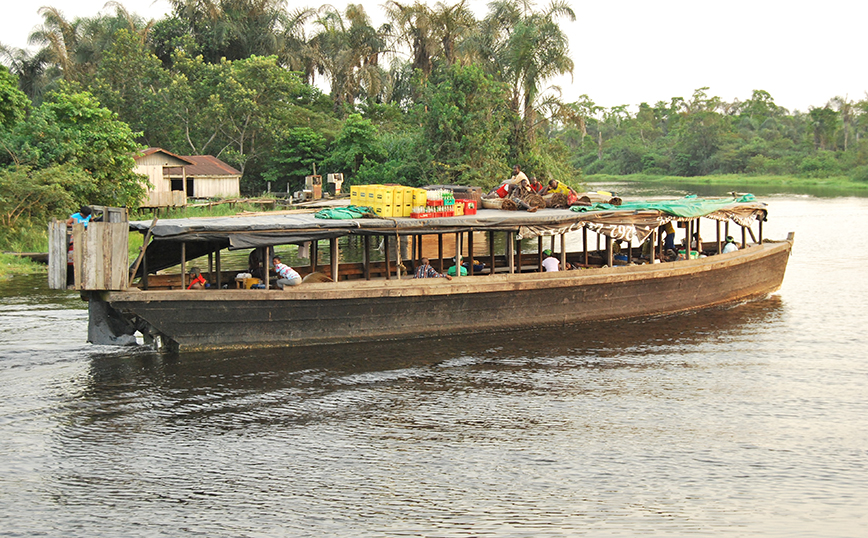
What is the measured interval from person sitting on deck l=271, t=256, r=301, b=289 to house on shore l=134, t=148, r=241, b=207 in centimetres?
1977

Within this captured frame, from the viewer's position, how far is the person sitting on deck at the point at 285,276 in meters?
12.6

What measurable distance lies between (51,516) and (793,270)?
70.4 feet

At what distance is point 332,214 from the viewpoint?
13.2 metres

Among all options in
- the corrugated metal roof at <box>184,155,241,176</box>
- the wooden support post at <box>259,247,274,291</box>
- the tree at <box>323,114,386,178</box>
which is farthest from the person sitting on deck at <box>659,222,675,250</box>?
the corrugated metal roof at <box>184,155,241,176</box>

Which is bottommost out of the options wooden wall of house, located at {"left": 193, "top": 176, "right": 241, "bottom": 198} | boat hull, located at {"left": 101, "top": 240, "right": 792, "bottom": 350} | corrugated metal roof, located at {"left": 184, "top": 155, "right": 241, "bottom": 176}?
boat hull, located at {"left": 101, "top": 240, "right": 792, "bottom": 350}

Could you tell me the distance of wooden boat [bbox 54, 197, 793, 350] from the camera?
39.0ft

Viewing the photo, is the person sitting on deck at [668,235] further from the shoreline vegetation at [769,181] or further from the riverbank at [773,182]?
the riverbank at [773,182]

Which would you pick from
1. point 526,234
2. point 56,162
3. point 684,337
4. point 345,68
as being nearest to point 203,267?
point 56,162

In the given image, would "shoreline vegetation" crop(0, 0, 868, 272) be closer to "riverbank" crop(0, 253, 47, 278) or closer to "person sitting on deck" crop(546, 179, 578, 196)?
"riverbank" crop(0, 253, 47, 278)

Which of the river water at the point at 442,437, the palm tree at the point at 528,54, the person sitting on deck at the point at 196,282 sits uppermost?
the palm tree at the point at 528,54

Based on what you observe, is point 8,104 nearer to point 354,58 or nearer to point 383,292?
point 383,292

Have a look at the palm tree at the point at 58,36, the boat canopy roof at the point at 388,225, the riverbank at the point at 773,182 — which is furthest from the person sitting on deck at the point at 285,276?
the riverbank at the point at 773,182

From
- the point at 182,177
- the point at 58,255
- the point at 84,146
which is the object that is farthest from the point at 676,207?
the point at 182,177

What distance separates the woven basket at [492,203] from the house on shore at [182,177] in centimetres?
1907
